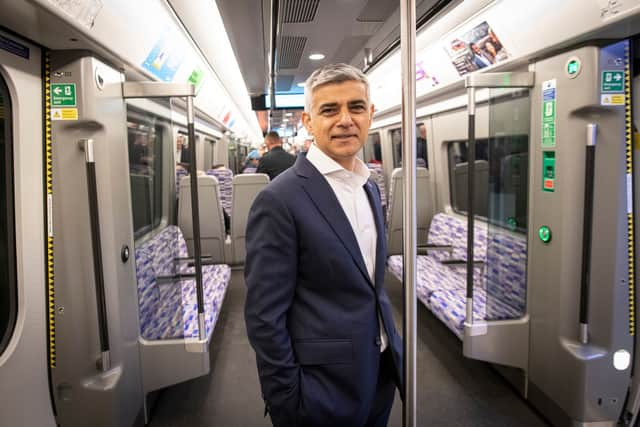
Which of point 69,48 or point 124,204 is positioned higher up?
point 69,48

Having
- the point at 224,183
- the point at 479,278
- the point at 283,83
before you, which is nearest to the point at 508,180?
the point at 479,278

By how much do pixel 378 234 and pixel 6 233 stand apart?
182 cm

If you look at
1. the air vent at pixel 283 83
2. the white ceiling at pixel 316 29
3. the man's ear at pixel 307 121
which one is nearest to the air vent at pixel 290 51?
the white ceiling at pixel 316 29

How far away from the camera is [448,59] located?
424 cm

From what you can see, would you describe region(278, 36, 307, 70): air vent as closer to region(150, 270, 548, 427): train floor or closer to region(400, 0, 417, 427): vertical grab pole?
region(150, 270, 548, 427): train floor

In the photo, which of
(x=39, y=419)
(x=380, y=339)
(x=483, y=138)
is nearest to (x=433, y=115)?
(x=483, y=138)

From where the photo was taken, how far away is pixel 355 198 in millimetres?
1521

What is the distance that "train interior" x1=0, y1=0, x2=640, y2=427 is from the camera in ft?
7.29

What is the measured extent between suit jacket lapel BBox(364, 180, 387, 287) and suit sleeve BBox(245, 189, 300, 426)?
32 centimetres

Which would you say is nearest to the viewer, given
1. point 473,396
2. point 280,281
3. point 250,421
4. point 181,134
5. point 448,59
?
point 280,281

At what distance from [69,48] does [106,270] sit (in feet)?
4.02

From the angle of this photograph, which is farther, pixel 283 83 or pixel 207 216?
pixel 283 83

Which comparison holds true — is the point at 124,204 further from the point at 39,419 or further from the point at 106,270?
the point at 39,419

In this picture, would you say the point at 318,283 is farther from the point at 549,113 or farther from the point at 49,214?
the point at 549,113
